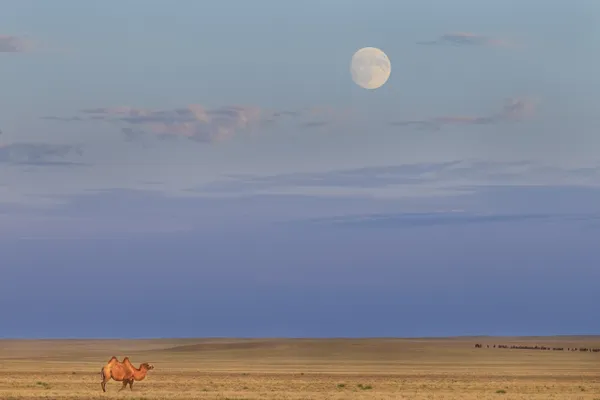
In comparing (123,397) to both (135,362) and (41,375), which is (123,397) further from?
(135,362)

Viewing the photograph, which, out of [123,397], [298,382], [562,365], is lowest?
[123,397]

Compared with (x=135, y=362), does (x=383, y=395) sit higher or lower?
lower

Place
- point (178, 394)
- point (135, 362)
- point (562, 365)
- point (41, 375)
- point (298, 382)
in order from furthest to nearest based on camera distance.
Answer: point (135, 362), point (562, 365), point (41, 375), point (298, 382), point (178, 394)

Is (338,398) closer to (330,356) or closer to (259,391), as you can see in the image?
(259,391)

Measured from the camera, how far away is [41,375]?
235 feet

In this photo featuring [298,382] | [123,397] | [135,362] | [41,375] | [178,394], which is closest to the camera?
[123,397]

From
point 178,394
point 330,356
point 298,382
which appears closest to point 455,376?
point 298,382

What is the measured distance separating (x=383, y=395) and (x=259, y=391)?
6224mm

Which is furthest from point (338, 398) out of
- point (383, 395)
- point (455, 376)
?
point (455, 376)

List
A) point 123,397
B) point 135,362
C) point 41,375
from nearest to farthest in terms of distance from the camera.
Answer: point 123,397 → point 41,375 → point 135,362

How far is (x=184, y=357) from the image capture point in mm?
113062

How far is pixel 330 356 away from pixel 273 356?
5.48 metres

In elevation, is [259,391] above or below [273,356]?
below

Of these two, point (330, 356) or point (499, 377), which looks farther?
point (330, 356)
